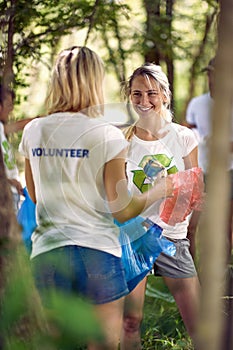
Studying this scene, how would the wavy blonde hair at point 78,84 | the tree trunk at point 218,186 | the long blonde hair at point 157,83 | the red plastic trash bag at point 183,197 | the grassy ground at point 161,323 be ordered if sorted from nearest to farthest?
the tree trunk at point 218,186
the wavy blonde hair at point 78,84
the red plastic trash bag at point 183,197
the long blonde hair at point 157,83
the grassy ground at point 161,323

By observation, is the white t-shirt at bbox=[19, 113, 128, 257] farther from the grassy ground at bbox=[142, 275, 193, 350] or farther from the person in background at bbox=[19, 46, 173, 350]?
the grassy ground at bbox=[142, 275, 193, 350]

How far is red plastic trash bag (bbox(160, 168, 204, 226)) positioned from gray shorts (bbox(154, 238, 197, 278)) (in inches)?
6.2

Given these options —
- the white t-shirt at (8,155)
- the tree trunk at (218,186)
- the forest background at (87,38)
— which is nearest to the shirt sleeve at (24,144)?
the forest background at (87,38)

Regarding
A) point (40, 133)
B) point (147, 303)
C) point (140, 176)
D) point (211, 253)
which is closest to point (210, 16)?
point (147, 303)

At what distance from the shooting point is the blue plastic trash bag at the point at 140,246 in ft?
12.1

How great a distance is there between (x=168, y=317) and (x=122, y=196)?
6.06 ft

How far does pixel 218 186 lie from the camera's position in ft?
4.57

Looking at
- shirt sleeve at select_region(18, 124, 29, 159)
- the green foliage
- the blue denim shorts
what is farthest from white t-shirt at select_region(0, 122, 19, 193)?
the green foliage

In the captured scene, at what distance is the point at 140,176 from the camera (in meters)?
4.00

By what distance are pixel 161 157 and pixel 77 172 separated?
104cm

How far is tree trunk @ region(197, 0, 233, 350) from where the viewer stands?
4.45ft

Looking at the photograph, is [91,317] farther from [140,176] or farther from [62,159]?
[140,176]

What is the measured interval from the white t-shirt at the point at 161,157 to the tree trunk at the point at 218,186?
8.27 ft

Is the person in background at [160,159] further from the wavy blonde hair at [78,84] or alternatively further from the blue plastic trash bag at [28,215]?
the wavy blonde hair at [78,84]
